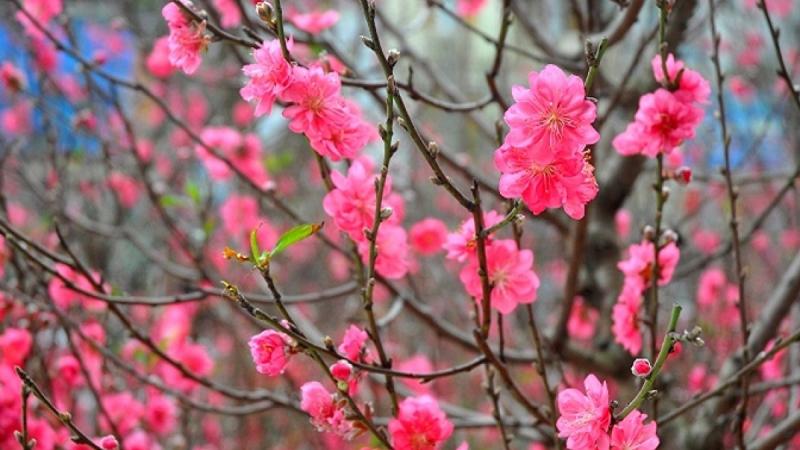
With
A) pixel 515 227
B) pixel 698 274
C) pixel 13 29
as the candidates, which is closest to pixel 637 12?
pixel 515 227

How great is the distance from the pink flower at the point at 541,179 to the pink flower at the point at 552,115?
0.04ft

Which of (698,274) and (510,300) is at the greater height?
(698,274)

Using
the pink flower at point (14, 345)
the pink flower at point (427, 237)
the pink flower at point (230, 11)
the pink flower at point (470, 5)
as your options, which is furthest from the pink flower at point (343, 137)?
the pink flower at point (470, 5)

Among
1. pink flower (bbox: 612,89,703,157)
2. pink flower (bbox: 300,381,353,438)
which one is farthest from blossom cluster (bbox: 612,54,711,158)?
pink flower (bbox: 300,381,353,438)

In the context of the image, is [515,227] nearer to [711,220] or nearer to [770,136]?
[711,220]

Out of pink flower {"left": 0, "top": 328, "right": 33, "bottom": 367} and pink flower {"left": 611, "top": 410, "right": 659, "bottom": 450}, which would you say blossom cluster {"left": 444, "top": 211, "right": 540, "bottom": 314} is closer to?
pink flower {"left": 611, "top": 410, "right": 659, "bottom": 450}

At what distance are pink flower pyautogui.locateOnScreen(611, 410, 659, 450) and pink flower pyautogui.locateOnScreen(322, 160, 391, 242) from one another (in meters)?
0.37

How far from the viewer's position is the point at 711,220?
4.20m

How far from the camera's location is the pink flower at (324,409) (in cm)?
95

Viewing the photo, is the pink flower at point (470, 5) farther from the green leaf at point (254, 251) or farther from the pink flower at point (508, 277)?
the green leaf at point (254, 251)

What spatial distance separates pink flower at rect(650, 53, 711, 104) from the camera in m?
1.06

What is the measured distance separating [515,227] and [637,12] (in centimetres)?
42

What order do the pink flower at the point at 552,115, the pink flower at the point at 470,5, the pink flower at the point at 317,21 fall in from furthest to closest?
the pink flower at the point at 470,5 → the pink flower at the point at 317,21 → the pink flower at the point at 552,115

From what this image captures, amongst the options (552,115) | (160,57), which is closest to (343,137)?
(552,115)
